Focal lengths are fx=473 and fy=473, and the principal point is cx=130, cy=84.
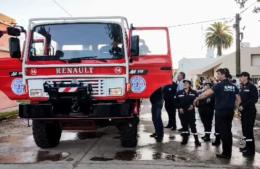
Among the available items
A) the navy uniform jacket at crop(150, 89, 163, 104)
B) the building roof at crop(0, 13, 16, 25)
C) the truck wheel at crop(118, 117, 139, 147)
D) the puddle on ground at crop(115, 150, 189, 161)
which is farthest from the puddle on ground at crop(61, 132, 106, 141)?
the building roof at crop(0, 13, 16, 25)

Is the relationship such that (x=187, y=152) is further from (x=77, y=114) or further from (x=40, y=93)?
(x=40, y=93)

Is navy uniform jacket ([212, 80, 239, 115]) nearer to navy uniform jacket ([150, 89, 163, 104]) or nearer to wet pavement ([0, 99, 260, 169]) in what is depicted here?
wet pavement ([0, 99, 260, 169])

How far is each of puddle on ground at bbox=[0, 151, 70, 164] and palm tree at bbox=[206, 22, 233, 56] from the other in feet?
227

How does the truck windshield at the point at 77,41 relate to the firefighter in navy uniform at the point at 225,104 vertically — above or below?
above

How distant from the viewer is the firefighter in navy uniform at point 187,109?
10.3 metres

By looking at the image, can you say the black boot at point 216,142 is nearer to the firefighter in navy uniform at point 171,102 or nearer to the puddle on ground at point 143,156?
the puddle on ground at point 143,156

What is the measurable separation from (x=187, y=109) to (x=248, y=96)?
1551 millimetres

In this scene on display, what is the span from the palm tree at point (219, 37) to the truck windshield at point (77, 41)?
6854cm

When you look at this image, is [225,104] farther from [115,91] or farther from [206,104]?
[206,104]

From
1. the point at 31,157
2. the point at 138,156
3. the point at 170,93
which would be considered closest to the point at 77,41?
the point at 31,157

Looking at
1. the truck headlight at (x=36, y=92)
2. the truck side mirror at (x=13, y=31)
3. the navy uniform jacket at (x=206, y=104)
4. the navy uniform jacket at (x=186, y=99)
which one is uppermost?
the truck side mirror at (x=13, y=31)

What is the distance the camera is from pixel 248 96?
30.2 feet

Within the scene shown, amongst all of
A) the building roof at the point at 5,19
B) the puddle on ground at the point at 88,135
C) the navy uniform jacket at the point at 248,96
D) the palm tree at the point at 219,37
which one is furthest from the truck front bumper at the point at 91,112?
the palm tree at the point at 219,37

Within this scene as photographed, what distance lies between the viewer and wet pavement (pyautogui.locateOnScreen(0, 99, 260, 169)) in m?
8.13
